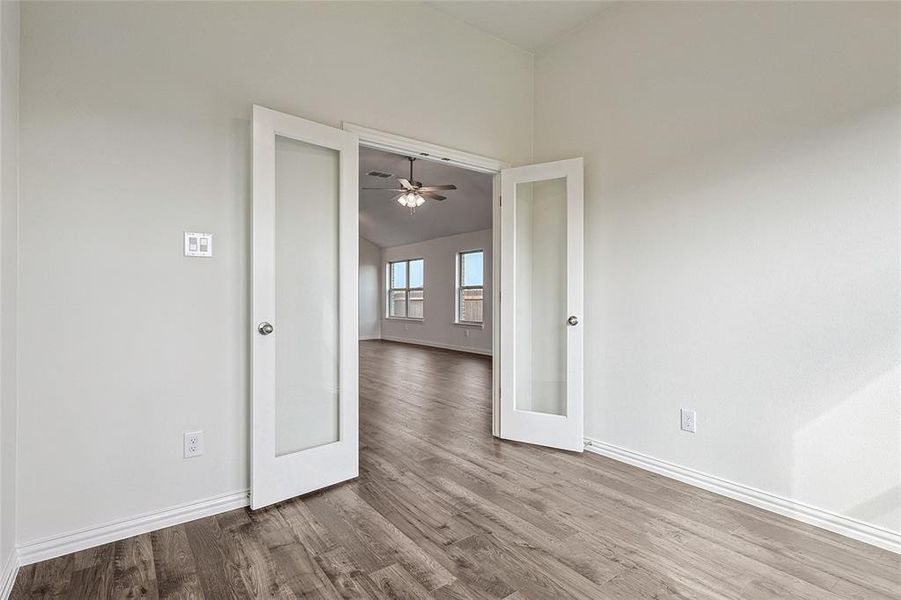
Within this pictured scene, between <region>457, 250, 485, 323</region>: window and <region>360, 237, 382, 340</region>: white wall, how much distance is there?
138 inches

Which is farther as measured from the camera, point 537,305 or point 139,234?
point 537,305

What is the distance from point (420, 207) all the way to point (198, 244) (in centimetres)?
681

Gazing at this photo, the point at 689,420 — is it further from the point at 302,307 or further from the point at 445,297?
the point at 445,297

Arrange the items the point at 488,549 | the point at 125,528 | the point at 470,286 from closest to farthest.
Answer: the point at 488,549 < the point at 125,528 < the point at 470,286

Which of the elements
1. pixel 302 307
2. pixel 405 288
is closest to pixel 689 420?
pixel 302 307

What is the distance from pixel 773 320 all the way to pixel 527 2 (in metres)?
2.51

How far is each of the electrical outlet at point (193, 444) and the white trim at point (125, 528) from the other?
24 cm

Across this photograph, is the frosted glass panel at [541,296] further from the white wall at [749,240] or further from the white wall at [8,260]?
the white wall at [8,260]

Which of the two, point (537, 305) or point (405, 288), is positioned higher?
point (405, 288)

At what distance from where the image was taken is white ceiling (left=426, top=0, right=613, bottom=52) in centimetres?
311

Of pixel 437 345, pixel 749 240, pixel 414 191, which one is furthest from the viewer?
pixel 437 345

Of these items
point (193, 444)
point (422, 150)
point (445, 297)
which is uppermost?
point (422, 150)

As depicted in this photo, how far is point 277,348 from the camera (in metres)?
2.50

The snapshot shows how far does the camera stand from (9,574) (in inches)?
68.1
